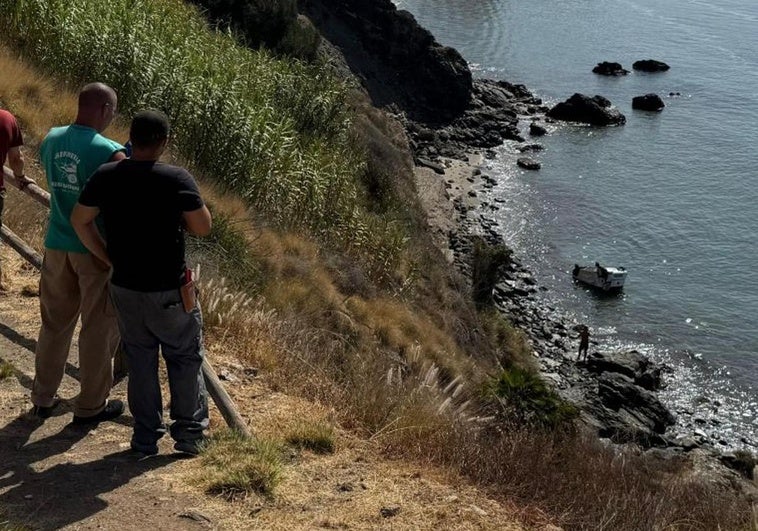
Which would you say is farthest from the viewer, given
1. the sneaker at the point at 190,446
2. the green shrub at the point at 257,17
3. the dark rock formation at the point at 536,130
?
the dark rock formation at the point at 536,130

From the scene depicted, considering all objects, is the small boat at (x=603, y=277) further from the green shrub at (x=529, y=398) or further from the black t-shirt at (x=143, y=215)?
the black t-shirt at (x=143, y=215)

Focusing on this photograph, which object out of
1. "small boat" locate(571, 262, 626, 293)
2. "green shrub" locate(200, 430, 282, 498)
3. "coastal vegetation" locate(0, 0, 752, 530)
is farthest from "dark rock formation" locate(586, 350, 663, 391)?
"green shrub" locate(200, 430, 282, 498)

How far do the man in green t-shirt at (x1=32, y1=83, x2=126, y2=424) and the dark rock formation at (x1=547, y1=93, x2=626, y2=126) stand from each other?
206ft

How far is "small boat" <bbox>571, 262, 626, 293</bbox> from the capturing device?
133ft

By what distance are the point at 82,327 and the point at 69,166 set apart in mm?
1079

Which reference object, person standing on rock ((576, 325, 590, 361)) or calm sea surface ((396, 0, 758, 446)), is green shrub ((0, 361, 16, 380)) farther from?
person standing on rock ((576, 325, 590, 361))

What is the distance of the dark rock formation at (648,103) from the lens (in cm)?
6900

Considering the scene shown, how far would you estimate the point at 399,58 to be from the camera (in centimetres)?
6481


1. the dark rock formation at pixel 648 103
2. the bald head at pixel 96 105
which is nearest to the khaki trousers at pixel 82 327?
the bald head at pixel 96 105

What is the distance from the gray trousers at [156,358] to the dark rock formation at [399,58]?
56.9 metres

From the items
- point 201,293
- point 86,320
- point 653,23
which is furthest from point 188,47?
point 653,23

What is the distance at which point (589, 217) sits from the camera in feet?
164

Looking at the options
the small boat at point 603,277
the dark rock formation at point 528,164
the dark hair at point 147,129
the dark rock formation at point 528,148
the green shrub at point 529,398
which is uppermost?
the dark hair at point 147,129

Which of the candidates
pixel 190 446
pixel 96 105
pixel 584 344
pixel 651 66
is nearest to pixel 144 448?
pixel 190 446
